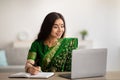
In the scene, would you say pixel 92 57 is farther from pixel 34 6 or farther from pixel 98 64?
pixel 34 6

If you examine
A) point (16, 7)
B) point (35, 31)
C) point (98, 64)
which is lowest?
point (98, 64)

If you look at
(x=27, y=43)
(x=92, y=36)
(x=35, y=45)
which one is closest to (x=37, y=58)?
(x=35, y=45)

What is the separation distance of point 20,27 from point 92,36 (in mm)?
1497

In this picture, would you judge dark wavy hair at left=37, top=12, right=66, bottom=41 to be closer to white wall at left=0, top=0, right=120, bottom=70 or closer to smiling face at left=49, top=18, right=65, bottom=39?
smiling face at left=49, top=18, right=65, bottom=39

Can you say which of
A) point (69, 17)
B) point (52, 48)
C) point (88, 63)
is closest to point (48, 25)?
point (52, 48)

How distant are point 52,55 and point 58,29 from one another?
0.26m

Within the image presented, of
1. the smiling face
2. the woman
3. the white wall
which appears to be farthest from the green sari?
the white wall

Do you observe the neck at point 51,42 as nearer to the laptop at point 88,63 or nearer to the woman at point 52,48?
the woman at point 52,48

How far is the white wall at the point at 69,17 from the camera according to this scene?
5.52m

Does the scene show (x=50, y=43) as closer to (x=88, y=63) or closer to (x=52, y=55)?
(x=52, y=55)

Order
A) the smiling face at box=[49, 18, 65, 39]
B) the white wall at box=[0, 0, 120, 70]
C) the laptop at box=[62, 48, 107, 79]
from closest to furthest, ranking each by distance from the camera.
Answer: the laptop at box=[62, 48, 107, 79], the smiling face at box=[49, 18, 65, 39], the white wall at box=[0, 0, 120, 70]

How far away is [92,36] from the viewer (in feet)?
18.4

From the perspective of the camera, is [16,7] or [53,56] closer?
[53,56]

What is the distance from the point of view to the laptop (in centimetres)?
212
